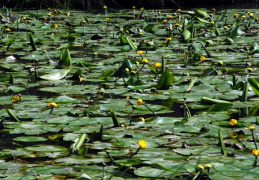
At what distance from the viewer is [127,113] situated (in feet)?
6.98

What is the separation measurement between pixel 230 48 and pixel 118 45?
3.01 feet

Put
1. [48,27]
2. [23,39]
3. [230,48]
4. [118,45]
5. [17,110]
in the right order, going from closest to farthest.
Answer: [17,110], [230,48], [118,45], [23,39], [48,27]

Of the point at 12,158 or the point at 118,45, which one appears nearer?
the point at 12,158

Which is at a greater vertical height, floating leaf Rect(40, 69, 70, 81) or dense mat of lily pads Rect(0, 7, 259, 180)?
floating leaf Rect(40, 69, 70, 81)

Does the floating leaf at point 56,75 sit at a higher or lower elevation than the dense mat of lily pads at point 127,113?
higher

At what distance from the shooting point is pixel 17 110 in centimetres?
218

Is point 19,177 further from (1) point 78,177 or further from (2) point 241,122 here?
(2) point 241,122

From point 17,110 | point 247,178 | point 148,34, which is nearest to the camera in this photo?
point 247,178

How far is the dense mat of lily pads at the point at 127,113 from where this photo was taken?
4.94 feet

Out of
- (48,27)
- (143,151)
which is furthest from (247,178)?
(48,27)

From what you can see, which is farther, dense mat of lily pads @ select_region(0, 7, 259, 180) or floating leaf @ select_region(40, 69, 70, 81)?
floating leaf @ select_region(40, 69, 70, 81)

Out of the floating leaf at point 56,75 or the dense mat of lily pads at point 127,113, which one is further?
the floating leaf at point 56,75

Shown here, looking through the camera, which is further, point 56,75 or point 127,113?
point 56,75

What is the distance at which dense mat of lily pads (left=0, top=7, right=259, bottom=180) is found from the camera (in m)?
1.51
